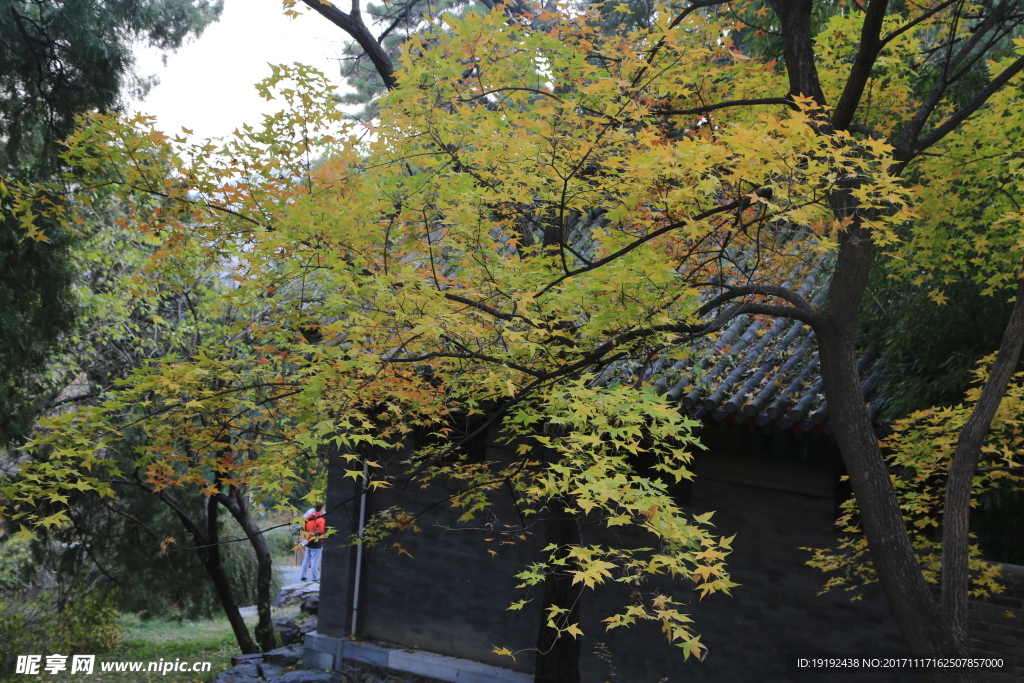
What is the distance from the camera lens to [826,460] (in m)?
6.32

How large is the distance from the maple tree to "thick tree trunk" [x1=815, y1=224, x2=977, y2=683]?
0.01m

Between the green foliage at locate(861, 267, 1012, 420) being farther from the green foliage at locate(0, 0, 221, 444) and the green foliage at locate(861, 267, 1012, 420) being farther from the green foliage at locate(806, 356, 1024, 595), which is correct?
the green foliage at locate(0, 0, 221, 444)

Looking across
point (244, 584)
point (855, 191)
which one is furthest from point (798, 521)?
point (244, 584)

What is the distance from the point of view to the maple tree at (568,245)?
402 cm

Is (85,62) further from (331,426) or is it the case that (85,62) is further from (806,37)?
(806,37)

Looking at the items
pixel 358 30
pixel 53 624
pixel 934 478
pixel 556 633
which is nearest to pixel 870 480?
pixel 934 478

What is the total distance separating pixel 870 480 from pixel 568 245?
229cm

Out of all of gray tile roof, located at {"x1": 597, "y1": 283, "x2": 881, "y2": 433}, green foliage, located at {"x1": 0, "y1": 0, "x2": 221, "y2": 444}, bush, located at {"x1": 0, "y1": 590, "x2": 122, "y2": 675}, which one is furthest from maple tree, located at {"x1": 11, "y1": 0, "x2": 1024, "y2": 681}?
bush, located at {"x1": 0, "y1": 590, "x2": 122, "y2": 675}

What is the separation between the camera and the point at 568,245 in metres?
5.00

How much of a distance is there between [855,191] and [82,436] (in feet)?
15.6

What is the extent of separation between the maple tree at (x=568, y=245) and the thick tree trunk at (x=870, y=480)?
0.01 metres

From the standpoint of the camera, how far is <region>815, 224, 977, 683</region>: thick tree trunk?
4.30m

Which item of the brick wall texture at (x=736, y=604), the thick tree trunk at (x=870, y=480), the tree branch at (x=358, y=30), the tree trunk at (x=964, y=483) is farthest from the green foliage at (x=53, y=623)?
the tree trunk at (x=964, y=483)

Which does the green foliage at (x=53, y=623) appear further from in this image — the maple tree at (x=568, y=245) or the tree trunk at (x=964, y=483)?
the tree trunk at (x=964, y=483)
